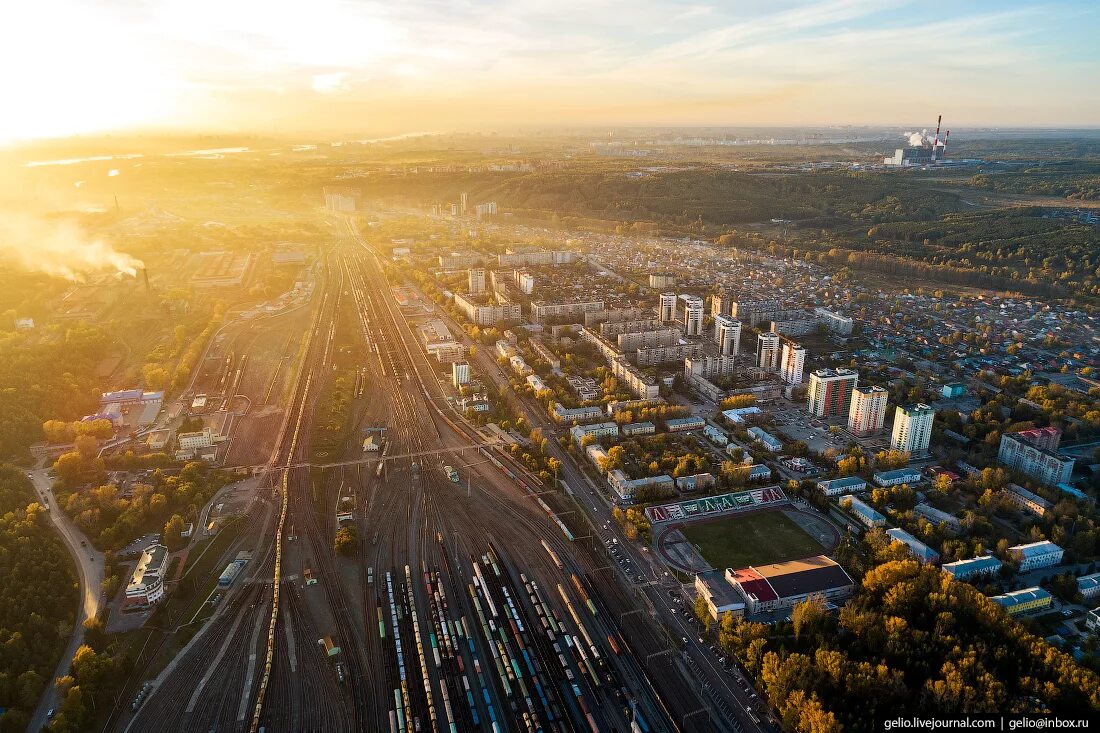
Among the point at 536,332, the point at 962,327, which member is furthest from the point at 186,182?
the point at 962,327

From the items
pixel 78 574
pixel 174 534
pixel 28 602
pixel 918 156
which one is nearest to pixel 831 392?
pixel 174 534

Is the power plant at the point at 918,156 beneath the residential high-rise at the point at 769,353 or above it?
above

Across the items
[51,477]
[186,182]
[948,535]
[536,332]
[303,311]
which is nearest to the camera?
[948,535]

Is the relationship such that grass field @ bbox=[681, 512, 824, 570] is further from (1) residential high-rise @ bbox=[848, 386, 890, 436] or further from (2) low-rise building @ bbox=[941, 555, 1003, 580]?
(1) residential high-rise @ bbox=[848, 386, 890, 436]

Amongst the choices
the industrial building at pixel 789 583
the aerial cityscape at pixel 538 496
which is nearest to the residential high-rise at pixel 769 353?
the aerial cityscape at pixel 538 496

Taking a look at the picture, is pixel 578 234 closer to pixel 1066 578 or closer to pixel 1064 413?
pixel 1064 413

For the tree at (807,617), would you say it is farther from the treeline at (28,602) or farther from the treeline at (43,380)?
the treeline at (43,380)

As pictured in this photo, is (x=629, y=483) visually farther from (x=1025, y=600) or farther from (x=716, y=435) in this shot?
(x=1025, y=600)
